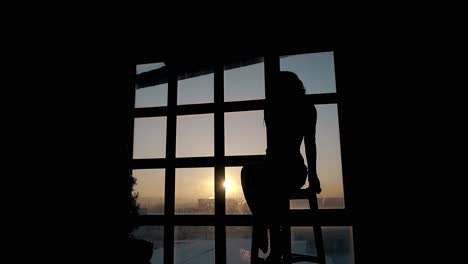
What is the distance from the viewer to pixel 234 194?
196 cm

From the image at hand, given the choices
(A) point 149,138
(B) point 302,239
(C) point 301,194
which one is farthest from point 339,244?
(A) point 149,138

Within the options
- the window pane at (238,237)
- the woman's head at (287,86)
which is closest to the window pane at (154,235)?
the window pane at (238,237)

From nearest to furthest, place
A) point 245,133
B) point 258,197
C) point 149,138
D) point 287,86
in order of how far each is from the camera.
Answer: point 258,197 → point 287,86 → point 245,133 → point 149,138

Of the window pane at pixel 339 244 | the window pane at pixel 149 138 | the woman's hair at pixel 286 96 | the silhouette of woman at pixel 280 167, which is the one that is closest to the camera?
the silhouette of woman at pixel 280 167

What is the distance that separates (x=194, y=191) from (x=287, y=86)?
1027 millimetres

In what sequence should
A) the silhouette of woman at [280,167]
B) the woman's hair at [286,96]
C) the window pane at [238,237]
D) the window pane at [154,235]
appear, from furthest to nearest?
1. the window pane at [154,235]
2. the window pane at [238,237]
3. the woman's hair at [286,96]
4. the silhouette of woman at [280,167]

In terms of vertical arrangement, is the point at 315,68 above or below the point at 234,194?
above

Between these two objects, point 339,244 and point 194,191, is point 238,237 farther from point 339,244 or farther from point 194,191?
point 339,244

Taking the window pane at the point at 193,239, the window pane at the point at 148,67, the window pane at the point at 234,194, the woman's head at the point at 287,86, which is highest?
the window pane at the point at 148,67

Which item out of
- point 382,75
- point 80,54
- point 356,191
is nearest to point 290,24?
point 382,75

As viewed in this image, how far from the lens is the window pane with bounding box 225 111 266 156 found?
1.99 metres

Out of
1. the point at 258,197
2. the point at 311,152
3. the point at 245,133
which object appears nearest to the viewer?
the point at 258,197

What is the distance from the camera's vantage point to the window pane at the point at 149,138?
215cm

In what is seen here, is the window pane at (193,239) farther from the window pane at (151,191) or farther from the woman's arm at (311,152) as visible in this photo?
the woman's arm at (311,152)
